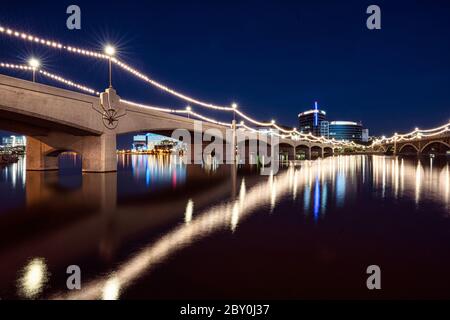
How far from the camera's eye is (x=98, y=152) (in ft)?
81.3

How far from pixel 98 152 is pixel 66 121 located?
179 inches

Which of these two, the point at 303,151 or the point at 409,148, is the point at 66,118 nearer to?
the point at 303,151

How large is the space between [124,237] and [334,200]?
916 centimetres

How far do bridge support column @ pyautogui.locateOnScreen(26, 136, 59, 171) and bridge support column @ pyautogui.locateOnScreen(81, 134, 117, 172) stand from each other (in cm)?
406

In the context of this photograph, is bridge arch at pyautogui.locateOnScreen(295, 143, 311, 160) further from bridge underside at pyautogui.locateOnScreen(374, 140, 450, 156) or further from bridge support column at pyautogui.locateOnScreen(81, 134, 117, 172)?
bridge support column at pyautogui.locateOnScreen(81, 134, 117, 172)

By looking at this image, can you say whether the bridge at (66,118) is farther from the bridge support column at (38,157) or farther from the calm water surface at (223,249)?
the calm water surface at (223,249)

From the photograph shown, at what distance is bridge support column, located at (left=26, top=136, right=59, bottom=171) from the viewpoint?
26.3 m

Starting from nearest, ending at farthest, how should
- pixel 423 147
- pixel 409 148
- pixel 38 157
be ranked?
1. pixel 38 157
2. pixel 423 147
3. pixel 409 148

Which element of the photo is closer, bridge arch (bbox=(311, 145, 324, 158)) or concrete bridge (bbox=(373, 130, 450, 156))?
concrete bridge (bbox=(373, 130, 450, 156))

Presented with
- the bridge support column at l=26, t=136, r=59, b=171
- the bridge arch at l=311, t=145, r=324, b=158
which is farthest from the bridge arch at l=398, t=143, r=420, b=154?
the bridge support column at l=26, t=136, r=59, b=171

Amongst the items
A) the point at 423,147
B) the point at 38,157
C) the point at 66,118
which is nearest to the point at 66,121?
the point at 66,118

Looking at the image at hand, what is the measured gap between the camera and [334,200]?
42.0 ft

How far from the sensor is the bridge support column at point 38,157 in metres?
26.3
